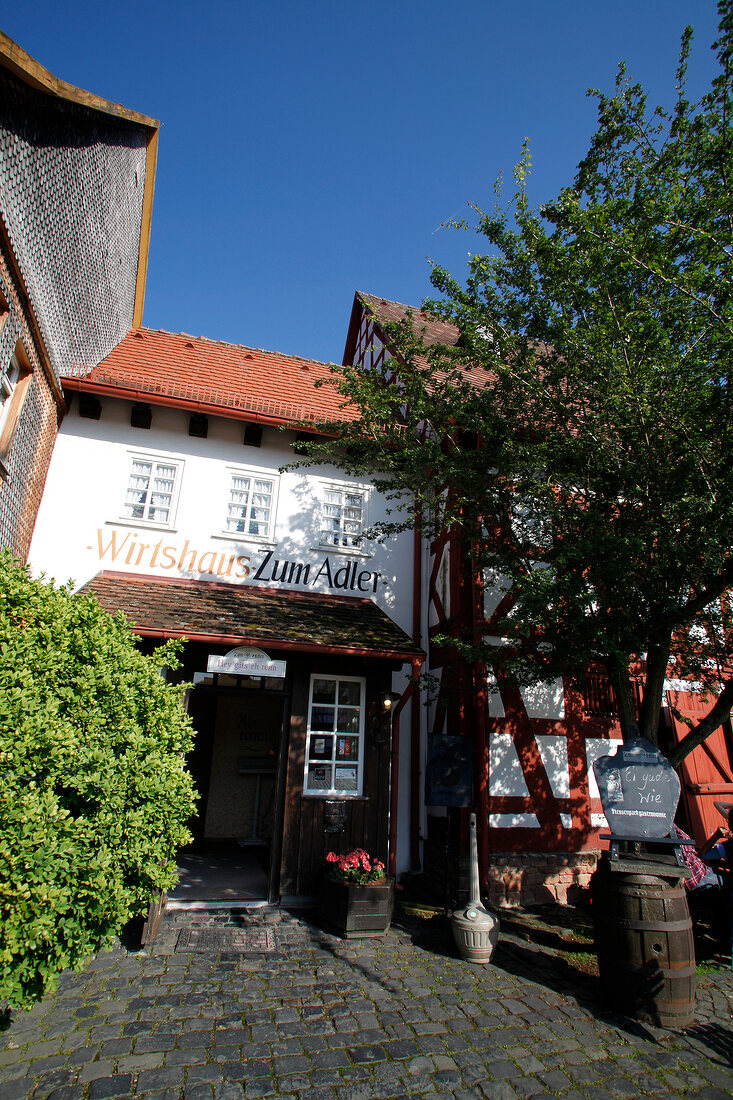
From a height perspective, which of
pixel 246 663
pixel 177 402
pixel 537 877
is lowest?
pixel 537 877

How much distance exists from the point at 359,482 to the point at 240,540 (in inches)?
92.8

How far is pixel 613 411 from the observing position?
630 cm

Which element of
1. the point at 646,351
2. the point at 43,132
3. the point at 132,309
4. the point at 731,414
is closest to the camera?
the point at 731,414

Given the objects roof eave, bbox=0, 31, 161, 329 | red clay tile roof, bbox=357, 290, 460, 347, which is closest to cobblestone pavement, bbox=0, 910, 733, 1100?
roof eave, bbox=0, 31, 161, 329

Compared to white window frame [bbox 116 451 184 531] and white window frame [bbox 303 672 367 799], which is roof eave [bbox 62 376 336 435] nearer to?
white window frame [bbox 116 451 184 531]

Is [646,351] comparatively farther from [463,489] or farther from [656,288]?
[463,489]

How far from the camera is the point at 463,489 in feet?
24.7

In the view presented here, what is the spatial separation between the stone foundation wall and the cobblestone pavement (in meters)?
1.67

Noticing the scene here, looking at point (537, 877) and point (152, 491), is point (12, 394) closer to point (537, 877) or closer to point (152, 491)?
point (152, 491)

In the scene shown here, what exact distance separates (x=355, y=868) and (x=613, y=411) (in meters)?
6.03

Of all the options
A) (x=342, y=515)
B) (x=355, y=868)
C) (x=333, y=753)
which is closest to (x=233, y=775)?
(x=333, y=753)

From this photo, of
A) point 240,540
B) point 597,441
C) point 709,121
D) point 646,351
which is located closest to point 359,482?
point 240,540

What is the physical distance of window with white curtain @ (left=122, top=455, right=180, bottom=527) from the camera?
884cm

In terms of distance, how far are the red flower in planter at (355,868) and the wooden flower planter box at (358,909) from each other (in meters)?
0.10
